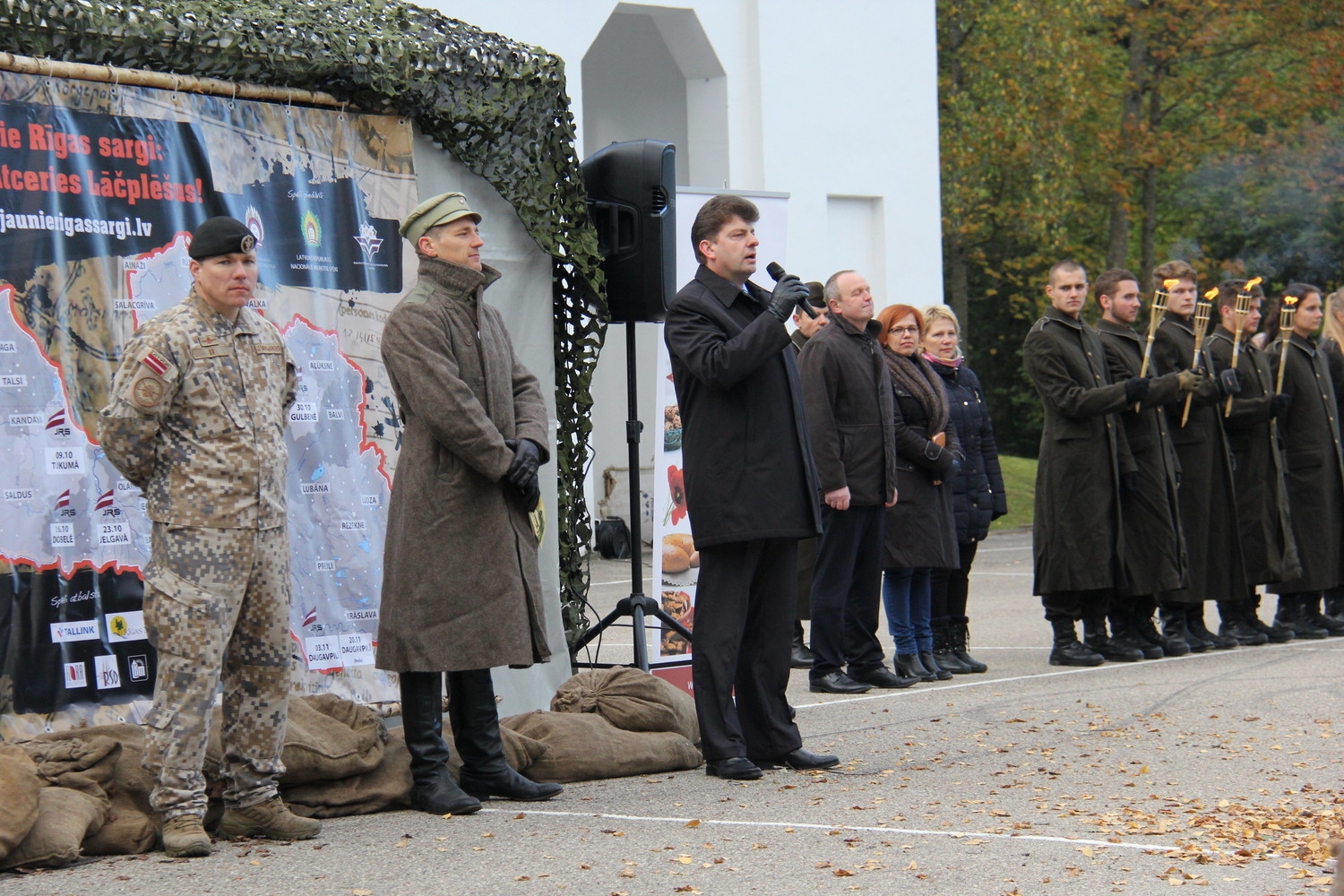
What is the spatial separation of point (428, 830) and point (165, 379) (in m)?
1.67

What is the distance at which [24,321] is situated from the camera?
5.89 meters

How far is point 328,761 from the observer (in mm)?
5859

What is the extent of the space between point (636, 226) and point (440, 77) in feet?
3.87

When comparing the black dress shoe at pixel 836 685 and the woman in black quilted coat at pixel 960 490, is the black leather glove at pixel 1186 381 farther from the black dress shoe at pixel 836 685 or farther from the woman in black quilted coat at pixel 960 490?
the black dress shoe at pixel 836 685

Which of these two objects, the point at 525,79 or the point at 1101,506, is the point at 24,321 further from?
the point at 1101,506

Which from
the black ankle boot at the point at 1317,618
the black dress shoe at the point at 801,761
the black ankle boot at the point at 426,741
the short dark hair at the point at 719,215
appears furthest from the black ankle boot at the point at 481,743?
the black ankle boot at the point at 1317,618

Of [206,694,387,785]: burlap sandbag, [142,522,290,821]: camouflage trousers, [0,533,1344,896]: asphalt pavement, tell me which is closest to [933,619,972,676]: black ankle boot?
[0,533,1344,896]: asphalt pavement

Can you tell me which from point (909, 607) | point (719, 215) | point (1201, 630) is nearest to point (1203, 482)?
point (1201, 630)

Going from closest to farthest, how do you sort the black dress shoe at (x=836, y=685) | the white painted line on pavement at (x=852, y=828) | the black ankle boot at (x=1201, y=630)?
the white painted line on pavement at (x=852, y=828) < the black dress shoe at (x=836, y=685) < the black ankle boot at (x=1201, y=630)

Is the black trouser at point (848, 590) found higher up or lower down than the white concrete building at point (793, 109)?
lower down

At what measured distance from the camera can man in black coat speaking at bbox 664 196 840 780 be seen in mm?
6371

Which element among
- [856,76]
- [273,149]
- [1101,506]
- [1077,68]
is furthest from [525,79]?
[1077,68]

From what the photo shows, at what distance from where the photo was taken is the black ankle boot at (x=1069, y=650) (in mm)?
9680

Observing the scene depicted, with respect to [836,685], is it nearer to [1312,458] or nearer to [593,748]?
Result: [593,748]
